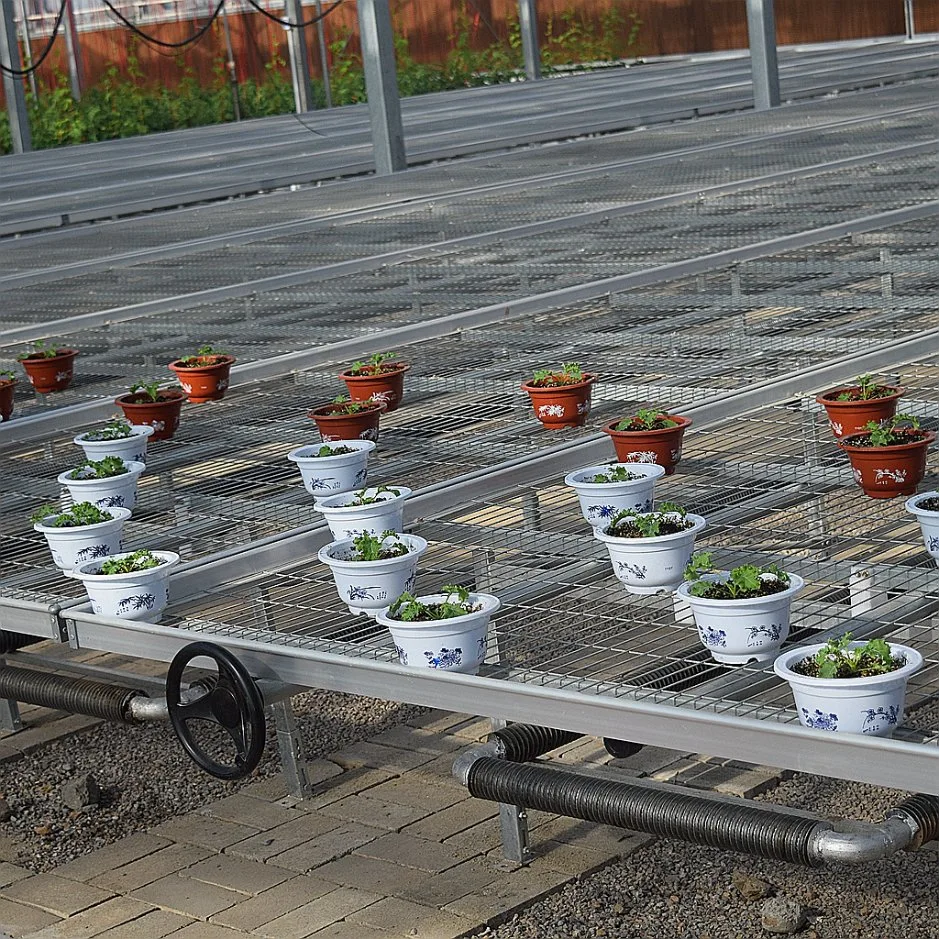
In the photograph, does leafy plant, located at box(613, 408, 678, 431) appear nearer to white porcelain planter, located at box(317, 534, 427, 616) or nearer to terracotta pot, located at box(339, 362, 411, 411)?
white porcelain planter, located at box(317, 534, 427, 616)

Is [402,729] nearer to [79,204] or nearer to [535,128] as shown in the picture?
[79,204]

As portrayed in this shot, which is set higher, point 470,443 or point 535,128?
point 535,128

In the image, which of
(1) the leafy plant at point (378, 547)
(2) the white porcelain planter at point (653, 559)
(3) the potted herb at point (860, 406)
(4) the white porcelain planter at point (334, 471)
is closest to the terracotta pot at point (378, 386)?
(4) the white porcelain planter at point (334, 471)

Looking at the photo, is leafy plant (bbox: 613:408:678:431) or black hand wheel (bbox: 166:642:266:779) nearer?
black hand wheel (bbox: 166:642:266:779)

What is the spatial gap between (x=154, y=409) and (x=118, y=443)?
40 centimetres

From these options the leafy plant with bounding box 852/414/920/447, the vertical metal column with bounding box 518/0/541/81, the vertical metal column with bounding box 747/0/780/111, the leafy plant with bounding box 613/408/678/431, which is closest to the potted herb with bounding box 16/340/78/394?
the leafy plant with bounding box 613/408/678/431

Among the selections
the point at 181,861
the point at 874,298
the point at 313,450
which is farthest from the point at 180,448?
the point at 874,298

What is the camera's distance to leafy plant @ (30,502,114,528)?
3029mm

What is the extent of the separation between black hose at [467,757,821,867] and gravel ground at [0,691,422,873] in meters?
1.66

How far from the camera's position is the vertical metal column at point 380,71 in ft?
23.8

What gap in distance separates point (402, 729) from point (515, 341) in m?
1.63

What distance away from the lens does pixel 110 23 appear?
1803 centimetres

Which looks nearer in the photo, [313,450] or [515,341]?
[313,450]

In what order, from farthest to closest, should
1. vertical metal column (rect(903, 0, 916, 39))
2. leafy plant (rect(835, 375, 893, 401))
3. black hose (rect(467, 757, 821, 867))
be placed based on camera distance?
vertical metal column (rect(903, 0, 916, 39))
leafy plant (rect(835, 375, 893, 401))
black hose (rect(467, 757, 821, 867))
